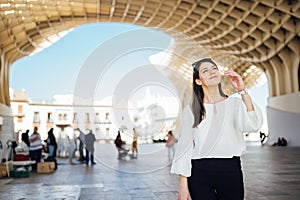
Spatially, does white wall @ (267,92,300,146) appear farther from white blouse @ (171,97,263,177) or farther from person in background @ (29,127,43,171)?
white blouse @ (171,97,263,177)

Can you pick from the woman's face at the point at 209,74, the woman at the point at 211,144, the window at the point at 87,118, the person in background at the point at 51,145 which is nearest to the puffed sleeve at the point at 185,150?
the woman at the point at 211,144

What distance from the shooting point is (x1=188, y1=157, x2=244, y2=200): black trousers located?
1.81 metres

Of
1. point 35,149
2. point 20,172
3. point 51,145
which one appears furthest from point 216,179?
point 51,145

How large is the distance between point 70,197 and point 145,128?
10.6 ft

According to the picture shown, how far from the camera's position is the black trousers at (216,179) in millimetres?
1813

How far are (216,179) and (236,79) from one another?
0.62 metres

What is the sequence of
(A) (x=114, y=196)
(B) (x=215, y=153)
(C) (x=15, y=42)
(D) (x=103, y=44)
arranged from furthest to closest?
(C) (x=15, y=42)
(A) (x=114, y=196)
(D) (x=103, y=44)
(B) (x=215, y=153)

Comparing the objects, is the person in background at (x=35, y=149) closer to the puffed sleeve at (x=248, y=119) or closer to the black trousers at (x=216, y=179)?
the black trousers at (x=216, y=179)

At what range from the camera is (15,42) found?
24922mm

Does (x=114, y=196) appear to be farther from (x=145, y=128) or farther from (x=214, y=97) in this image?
(x=214, y=97)

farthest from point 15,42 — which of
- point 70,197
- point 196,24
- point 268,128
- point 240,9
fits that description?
point 268,128

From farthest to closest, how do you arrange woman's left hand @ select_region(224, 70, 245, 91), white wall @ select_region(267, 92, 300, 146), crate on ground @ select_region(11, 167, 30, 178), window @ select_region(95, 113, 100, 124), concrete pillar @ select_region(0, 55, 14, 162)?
white wall @ select_region(267, 92, 300, 146) → concrete pillar @ select_region(0, 55, 14, 162) → crate on ground @ select_region(11, 167, 30, 178) → window @ select_region(95, 113, 100, 124) → woman's left hand @ select_region(224, 70, 245, 91)

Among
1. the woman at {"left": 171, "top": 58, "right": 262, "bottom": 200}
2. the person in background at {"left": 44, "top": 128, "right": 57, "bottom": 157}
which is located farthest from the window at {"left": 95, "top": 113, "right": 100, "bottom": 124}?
the person in background at {"left": 44, "top": 128, "right": 57, "bottom": 157}

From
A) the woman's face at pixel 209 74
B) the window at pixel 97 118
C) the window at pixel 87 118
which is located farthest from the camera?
the window at pixel 97 118
